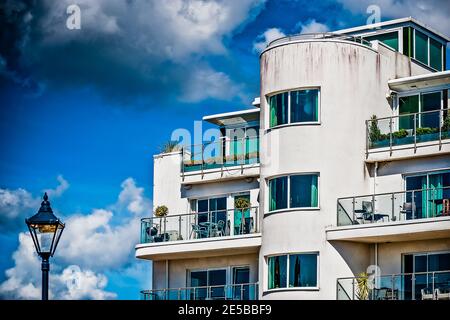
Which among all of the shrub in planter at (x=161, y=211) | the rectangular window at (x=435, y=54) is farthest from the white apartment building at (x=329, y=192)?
the rectangular window at (x=435, y=54)

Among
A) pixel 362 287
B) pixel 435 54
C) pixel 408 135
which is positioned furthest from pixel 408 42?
pixel 362 287

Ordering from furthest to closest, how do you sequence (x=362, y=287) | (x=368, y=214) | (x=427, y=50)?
(x=427, y=50) → (x=368, y=214) → (x=362, y=287)

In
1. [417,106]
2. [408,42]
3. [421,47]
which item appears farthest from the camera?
[421,47]

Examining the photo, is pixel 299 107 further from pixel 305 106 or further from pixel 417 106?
pixel 417 106

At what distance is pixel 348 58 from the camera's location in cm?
4628

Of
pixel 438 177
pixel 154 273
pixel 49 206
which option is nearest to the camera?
pixel 49 206

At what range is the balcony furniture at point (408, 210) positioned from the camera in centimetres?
4328

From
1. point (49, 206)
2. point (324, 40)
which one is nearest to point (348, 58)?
point (324, 40)

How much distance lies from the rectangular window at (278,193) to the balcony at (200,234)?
1.40 meters

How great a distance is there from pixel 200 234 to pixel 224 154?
3479 mm

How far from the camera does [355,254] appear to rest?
148 ft
